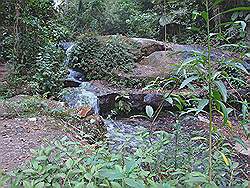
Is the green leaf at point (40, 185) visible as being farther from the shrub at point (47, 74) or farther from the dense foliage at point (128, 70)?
the shrub at point (47, 74)

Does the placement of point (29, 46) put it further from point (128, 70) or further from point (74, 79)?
point (128, 70)

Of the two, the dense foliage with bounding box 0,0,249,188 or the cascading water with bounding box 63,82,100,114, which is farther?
the cascading water with bounding box 63,82,100,114

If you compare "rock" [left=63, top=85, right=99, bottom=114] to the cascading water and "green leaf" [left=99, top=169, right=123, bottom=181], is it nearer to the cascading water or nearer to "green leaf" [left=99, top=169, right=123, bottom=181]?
the cascading water

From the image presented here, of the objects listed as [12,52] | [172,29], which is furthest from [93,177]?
[172,29]

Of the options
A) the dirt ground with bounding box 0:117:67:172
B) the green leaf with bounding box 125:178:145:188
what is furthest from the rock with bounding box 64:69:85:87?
the green leaf with bounding box 125:178:145:188

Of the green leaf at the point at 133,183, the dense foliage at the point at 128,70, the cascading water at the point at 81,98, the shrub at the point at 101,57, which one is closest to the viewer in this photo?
the green leaf at the point at 133,183

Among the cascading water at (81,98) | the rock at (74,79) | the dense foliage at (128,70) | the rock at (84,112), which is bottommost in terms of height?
the cascading water at (81,98)

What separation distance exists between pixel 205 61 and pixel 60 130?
2532 millimetres

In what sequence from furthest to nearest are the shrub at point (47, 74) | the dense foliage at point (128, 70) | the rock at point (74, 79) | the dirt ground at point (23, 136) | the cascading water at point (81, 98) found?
the rock at point (74, 79)
the shrub at point (47, 74)
the cascading water at point (81, 98)
the dirt ground at point (23, 136)
the dense foliage at point (128, 70)

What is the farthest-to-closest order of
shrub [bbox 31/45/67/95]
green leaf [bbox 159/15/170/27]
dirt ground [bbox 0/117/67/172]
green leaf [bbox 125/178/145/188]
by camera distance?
green leaf [bbox 159/15/170/27] < shrub [bbox 31/45/67/95] < dirt ground [bbox 0/117/67/172] < green leaf [bbox 125/178/145/188]

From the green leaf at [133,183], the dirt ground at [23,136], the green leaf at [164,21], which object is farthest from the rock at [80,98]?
the green leaf at [164,21]

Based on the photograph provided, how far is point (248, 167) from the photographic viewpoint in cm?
283

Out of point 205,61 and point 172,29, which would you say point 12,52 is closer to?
point 205,61

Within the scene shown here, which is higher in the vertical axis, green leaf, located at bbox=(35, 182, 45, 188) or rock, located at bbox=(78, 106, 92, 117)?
green leaf, located at bbox=(35, 182, 45, 188)
